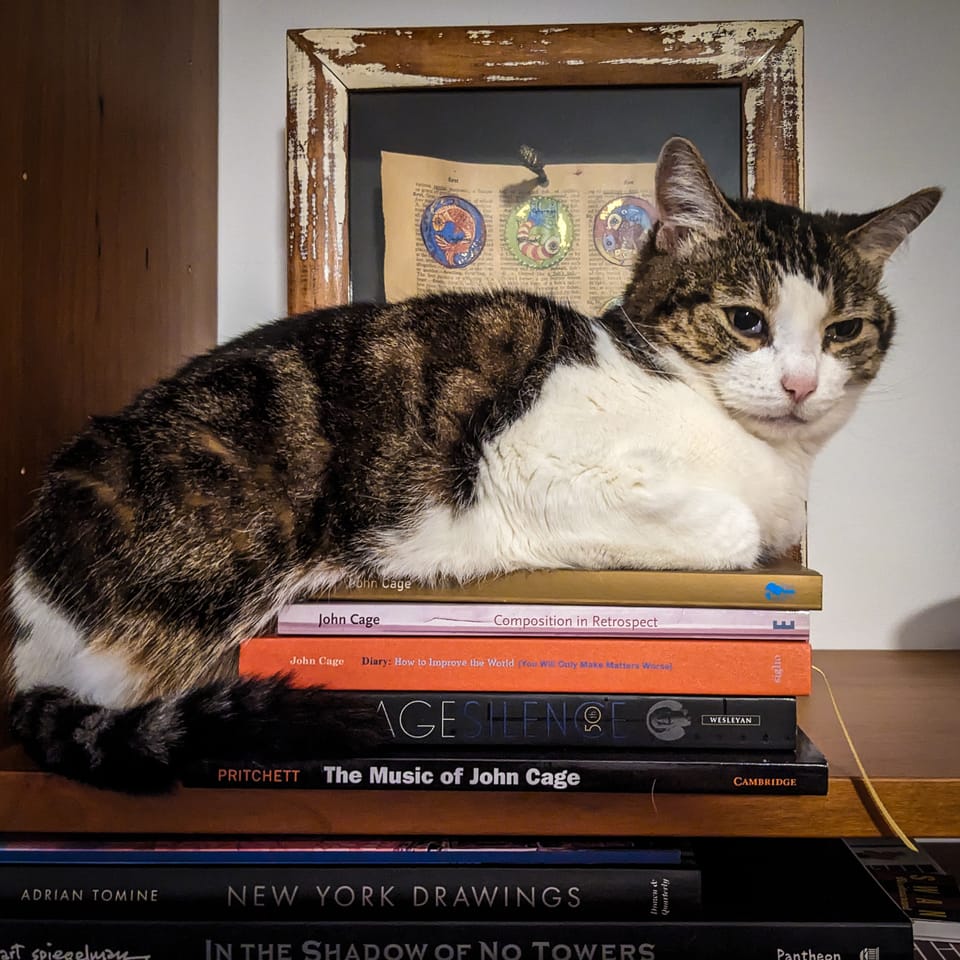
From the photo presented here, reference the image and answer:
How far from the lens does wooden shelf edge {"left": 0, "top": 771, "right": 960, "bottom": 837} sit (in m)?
0.59

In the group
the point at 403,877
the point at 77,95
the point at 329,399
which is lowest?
the point at 403,877

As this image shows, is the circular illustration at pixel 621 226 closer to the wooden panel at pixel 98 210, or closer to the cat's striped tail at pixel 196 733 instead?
the wooden panel at pixel 98 210

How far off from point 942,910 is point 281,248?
3.54ft

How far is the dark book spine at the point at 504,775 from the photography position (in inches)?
23.2

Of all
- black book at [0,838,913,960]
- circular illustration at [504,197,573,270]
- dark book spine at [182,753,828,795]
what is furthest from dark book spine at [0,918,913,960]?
circular illustration at [504,197,573,270]

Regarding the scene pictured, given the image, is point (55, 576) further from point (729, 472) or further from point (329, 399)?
point (729, 472)

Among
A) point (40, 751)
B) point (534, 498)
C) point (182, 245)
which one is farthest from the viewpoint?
point (182, 245)

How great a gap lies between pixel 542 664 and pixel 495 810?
115mm

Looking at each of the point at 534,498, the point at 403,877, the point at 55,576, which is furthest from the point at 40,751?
the point at 534,498

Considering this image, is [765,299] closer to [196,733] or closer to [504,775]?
[504,775]

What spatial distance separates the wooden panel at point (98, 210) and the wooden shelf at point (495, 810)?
0.18m

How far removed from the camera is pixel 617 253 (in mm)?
994

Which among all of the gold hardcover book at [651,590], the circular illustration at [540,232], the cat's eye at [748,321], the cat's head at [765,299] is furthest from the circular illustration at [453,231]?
the gold hardcover book at [651,590]

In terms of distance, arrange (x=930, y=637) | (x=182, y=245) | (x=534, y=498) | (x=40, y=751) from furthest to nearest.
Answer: (x=930, y=637), (x=182, y=245), (x=534, y=498), (x=40, y=751)
